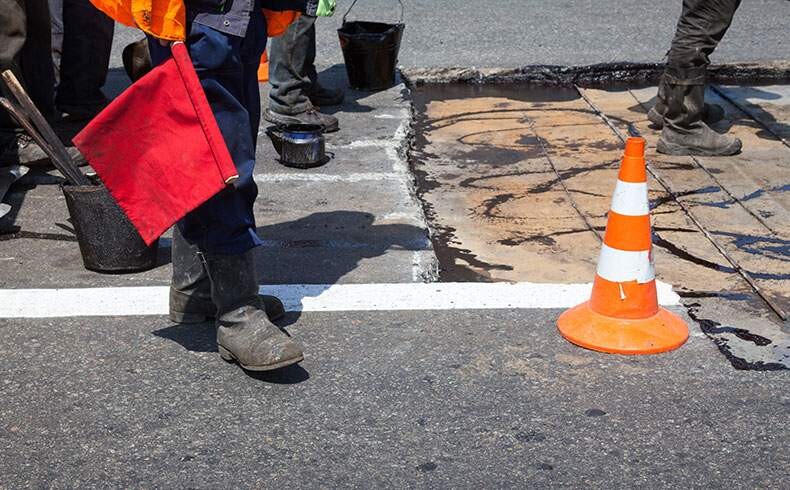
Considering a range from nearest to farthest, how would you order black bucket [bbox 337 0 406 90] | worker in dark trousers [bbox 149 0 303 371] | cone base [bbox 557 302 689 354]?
worker in dark trousers [bbox 149 0 303 371], cone base [bbox 557 302 689 354], black bucket [bbox 337 0 406 90]

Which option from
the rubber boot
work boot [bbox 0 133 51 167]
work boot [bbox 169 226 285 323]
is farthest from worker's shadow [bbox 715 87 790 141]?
work boot [bbox 0 133 51 167]

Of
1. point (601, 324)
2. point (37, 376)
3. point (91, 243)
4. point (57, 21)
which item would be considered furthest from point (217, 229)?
point (57, 21)

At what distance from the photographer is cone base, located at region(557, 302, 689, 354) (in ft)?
13.0

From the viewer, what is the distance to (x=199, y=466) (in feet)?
10.6

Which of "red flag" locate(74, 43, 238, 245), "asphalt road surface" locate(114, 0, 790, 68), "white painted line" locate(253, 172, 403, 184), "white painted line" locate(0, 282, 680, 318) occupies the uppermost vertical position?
"red flag" locate(74, 43, 238, 245)

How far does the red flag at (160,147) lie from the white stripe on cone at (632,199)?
4.77 ft

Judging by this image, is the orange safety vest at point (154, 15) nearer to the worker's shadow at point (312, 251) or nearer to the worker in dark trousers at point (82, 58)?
the worker's shadow at point (312, 251)

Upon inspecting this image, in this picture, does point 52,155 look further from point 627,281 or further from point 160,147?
point 627,281

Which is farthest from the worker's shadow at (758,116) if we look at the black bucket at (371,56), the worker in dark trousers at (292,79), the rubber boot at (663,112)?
the worker in dark trousers at (292,79)

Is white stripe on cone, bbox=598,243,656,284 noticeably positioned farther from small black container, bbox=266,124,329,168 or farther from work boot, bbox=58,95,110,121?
work boot, bbox=58,95,110,121

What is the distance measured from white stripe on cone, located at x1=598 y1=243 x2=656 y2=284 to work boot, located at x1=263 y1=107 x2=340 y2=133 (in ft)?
9.79

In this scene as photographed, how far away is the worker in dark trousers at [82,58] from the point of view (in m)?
7.11

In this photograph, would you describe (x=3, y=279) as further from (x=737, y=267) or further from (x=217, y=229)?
(x=737, y=267)

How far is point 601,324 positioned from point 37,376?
1.93 m
